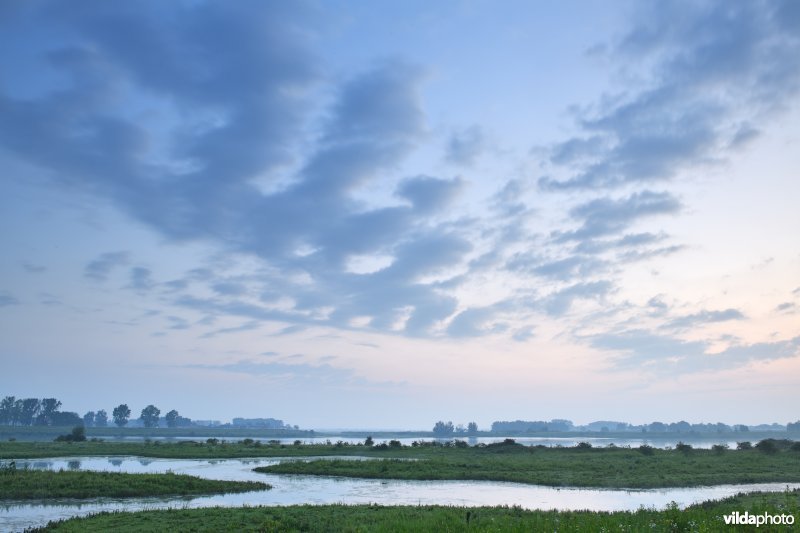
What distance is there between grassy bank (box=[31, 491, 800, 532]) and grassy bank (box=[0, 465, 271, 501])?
13.0m

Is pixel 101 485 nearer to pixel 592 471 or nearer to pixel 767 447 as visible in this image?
pixel 592 471

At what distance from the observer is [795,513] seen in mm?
20531

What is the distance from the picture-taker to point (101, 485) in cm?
4550

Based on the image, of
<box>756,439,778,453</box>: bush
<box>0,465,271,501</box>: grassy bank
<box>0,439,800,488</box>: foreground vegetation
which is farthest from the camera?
<box>756,439,778,453</box>: bush

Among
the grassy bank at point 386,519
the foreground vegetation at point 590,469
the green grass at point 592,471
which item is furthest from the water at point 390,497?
the grassy bank at point 386,519

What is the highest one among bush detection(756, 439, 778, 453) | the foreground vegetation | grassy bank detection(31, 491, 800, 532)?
grassy bank detection(31, 491, 800, 532)

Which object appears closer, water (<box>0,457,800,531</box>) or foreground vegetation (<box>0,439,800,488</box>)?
water (<box>0,457,800,531</box>)

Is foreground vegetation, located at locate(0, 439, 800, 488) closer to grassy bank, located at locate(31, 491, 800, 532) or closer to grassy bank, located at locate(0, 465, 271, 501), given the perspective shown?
grassy bank, located at locate(0, 465, 271, 501)

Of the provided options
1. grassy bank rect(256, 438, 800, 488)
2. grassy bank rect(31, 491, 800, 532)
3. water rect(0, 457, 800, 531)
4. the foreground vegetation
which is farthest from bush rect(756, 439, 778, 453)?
grassy bank rect(31, 491, 800, 532)

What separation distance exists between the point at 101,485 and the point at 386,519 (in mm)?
30617

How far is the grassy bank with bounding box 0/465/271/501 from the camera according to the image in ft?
142

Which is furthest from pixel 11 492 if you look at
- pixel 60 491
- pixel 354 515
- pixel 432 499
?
pixel 432 499

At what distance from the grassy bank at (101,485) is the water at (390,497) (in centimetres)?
245

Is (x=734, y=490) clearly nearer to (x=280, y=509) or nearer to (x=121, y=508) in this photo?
(x=280, y=509)
